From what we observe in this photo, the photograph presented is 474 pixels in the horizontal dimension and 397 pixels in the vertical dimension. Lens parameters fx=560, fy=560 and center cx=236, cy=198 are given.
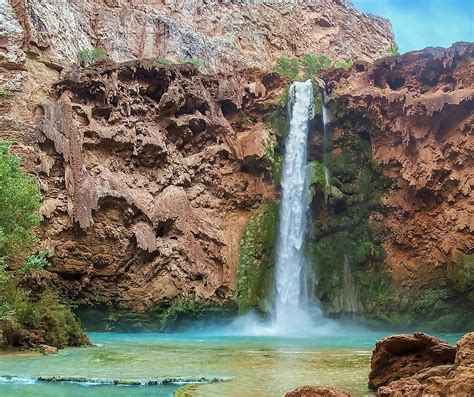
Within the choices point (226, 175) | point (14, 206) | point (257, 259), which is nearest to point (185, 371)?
point (14, 206)

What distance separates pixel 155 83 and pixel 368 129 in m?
13.5

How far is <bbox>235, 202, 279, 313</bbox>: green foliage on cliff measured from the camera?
104ft

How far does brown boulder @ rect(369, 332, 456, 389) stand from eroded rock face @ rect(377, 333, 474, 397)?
1078 millimetres

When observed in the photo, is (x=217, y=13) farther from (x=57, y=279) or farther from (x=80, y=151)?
(x=57, y=279)

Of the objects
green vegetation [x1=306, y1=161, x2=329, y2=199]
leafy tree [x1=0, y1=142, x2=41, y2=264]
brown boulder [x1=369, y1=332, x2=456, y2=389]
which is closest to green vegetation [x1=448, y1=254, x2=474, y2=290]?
green vegetation [x1=306, y1=161, x2=329, y2=199]

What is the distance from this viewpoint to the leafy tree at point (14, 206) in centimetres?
1645

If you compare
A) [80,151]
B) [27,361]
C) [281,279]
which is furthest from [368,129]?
[27,361]

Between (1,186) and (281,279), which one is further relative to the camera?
(281,279)

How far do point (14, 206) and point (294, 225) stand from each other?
19.4 meters

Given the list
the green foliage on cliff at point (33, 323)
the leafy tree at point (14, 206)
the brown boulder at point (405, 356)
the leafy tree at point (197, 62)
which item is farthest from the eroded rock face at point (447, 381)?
the leafy tree at point (197, 62)

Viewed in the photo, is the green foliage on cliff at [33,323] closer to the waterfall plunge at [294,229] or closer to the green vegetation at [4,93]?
the waterfall plunge at [294,229]

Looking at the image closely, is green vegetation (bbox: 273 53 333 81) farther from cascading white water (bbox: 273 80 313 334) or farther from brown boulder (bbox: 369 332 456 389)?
brown boulder (bbox: 369 332 456 389)

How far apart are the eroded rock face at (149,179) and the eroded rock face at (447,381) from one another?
22.3 meters

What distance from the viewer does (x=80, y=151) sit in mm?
29875
